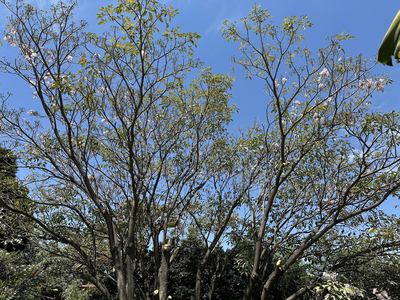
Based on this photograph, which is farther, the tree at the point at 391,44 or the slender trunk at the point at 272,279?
the slender trunk at the point at 272,279

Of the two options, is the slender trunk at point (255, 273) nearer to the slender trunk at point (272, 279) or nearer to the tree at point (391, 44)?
the slender trunk at point (272, 279)

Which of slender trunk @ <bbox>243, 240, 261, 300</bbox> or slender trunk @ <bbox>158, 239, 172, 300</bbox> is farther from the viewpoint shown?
slender trunk @ <bbox>158, 239, 172, 300</bbox>

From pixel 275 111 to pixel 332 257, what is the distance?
12.6ft

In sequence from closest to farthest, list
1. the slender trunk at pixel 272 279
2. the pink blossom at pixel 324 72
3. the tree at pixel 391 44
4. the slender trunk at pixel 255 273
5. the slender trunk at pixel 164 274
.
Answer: the tree at pixel 391 44 → the slender trunk at pixel 272 279 → the pink blossom at pixel 324 72 → the slender trunk at pixel 255 273 → the slender trunk at pixel 164 274

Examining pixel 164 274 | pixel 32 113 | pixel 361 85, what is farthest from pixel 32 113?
pixel 361 85

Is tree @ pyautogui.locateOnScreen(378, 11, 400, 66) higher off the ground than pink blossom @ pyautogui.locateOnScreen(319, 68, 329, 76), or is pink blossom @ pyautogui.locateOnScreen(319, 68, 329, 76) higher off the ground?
pink blossom @ pyautogui.locateOnScreen(319, 68, 329, 76)

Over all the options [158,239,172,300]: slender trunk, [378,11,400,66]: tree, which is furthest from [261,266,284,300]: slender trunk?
[378,11,400,66]: tree

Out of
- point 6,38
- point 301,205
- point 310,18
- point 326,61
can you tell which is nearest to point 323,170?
point 301,205

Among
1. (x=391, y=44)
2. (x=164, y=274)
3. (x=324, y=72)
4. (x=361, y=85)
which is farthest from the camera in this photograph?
(x=164, y=274)

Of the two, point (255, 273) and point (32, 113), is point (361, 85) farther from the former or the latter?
point (32, 113)

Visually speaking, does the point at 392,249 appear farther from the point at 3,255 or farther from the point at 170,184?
Result: the point at 3,255

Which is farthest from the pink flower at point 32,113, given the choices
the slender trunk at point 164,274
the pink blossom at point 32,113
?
the slender trunk at point 164,274

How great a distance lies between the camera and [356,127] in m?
5.15

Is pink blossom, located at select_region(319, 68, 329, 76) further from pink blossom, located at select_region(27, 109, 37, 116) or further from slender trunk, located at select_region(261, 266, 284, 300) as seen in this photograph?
pink blossom, located at select_region(27, 109, 37, 116)
